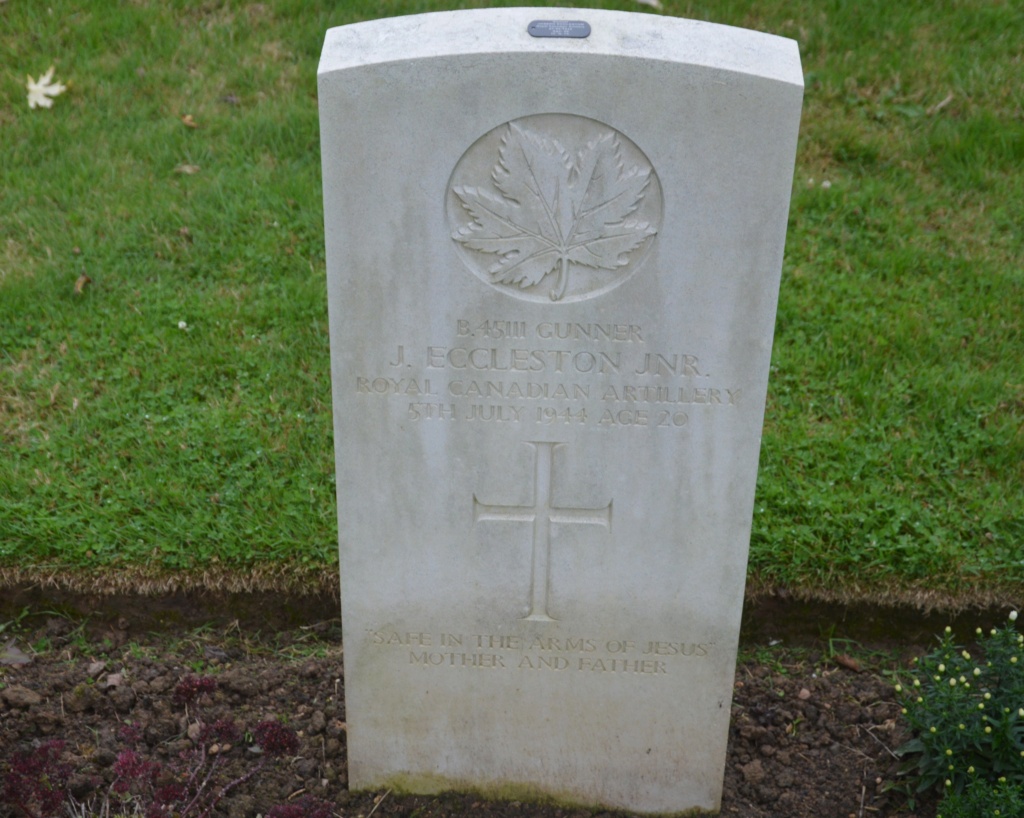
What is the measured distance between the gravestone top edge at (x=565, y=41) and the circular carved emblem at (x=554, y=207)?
0.51 feet

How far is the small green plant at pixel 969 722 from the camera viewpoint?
9.18 ft

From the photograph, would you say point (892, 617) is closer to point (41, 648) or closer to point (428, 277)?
point (428, 277)

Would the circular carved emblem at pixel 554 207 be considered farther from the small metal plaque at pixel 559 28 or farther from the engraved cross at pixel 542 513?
the engraved cross at pixel 542 513

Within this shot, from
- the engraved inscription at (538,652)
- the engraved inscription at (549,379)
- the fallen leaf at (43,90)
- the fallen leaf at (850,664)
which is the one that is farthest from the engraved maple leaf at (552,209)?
the fallen leaf at (43,90)

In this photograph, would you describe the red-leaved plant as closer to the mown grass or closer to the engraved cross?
the mown grass

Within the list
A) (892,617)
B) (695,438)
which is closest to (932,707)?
(892,617)

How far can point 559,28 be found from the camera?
7.38ft

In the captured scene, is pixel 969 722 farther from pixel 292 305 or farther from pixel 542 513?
pixel 292 305

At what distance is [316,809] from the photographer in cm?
282

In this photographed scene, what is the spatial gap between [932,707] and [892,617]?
683 mm

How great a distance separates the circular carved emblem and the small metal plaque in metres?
0.16

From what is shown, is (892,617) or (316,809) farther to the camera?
(892,617)

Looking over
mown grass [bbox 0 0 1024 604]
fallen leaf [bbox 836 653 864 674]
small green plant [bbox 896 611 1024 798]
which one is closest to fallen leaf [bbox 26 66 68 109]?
mown grass [bbox 0 0 1024 604]

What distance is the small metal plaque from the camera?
2234 mm
